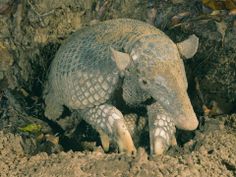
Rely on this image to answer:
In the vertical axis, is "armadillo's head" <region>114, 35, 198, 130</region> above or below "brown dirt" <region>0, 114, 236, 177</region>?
above

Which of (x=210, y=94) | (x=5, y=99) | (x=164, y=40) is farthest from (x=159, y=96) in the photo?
(x=5, y=99)

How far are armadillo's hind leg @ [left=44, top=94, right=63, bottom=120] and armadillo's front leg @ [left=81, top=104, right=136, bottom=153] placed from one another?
521 mm

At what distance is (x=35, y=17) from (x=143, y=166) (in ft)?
7.73

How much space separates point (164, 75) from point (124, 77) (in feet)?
1.64

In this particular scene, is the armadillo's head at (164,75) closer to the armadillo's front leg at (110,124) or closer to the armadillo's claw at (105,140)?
the armadillo's front leg at (110,124)

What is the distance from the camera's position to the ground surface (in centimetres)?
376

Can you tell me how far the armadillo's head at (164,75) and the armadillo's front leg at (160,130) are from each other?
0.46 meters

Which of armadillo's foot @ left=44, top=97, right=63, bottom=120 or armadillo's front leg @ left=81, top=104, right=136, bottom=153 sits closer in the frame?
armadillo's front leg @ left=81, top=104, right=136, bottom=153

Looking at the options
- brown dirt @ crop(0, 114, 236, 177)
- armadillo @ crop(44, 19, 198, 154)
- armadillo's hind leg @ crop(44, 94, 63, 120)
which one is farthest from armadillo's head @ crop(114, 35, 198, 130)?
armadillo's hind leg @ crop(44, 94, 63, 120)

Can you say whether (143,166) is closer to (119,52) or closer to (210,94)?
(119,52)

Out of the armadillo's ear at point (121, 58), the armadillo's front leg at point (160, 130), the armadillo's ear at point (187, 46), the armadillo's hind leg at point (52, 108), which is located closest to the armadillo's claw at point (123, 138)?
the armadillo's front leg at point (160, 130)

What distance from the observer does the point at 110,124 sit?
12.6ft

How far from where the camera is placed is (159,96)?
343 cm

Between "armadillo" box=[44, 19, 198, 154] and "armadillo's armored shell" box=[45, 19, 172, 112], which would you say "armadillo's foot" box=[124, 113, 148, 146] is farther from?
"armadillo's armored shell" box=[45, 19, 172, 112]
